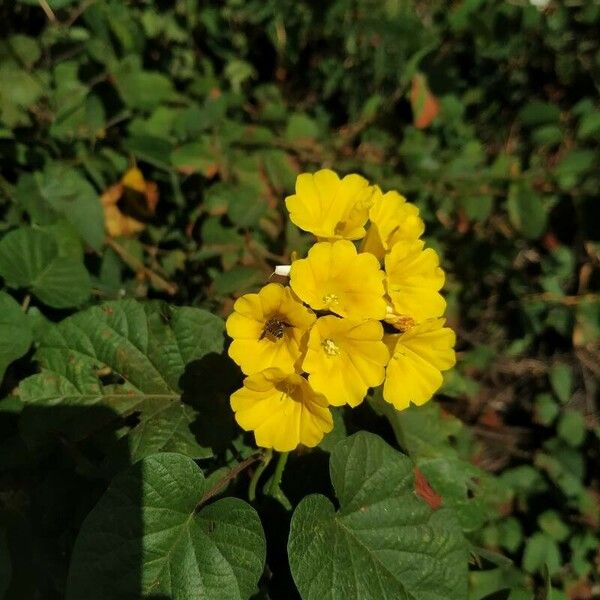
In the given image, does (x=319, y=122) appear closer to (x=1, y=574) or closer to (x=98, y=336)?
(x=98, y=336)

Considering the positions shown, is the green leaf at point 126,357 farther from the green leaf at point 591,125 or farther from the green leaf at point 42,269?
the green leaf at point 591,125

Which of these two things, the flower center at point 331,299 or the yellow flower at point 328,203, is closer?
the flower center at point 331,299

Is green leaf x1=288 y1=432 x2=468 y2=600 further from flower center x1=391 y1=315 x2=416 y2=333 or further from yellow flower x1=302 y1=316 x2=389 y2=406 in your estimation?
flower center x1=391 y1=315 x2=416 y2=333

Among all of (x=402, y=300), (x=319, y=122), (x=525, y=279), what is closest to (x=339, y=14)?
(x=319, y=122)

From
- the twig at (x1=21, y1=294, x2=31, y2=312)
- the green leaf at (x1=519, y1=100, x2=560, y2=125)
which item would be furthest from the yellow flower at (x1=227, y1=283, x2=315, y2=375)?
the green leaf at (x1=519, y1=100, x2=560, y2=125)

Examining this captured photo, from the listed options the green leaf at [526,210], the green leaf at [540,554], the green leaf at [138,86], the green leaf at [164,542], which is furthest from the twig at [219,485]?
the green leaf at [540,554]

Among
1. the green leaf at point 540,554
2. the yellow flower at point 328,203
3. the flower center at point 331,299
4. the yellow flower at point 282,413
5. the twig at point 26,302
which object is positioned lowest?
the green leaf at point 540,554

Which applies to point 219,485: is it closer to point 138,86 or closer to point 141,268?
point 141,268

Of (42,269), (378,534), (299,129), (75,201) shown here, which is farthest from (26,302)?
(299,129)
